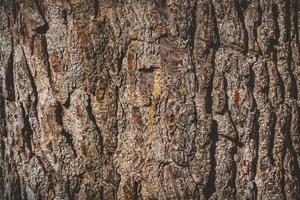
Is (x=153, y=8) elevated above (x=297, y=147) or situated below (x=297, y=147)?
above

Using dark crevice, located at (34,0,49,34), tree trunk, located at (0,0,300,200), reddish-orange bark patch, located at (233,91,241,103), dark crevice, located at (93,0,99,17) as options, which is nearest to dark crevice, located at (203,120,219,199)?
tree trunk, located at (0,0,300,200)

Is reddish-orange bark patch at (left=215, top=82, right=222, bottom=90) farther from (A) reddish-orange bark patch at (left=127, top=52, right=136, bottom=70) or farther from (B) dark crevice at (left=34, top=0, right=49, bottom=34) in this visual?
(B) dark crevice at (left=34, top=0, right=49, bottom=34)

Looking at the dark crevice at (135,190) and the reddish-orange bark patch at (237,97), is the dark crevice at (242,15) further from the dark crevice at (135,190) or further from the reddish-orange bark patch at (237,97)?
the dark crevice at (135,190)

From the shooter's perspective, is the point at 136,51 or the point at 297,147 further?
the point at 297,147

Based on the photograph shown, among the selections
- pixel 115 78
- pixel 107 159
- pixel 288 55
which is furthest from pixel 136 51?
pixel 288 55

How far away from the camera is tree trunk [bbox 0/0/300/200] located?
158 cm

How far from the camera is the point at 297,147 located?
1693mm

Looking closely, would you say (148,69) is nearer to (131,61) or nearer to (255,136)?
(131,61)

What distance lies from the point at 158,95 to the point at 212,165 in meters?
0.31

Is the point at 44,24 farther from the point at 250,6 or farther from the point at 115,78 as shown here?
the point at 250,6

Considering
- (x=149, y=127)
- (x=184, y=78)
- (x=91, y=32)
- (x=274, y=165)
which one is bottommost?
(x=274, y=165)

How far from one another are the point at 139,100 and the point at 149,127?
0.10 meters

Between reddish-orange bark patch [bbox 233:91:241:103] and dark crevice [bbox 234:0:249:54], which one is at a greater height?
dark crevice [bbox 234:0:249:54]

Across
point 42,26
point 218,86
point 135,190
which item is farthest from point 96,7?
point 135,190
